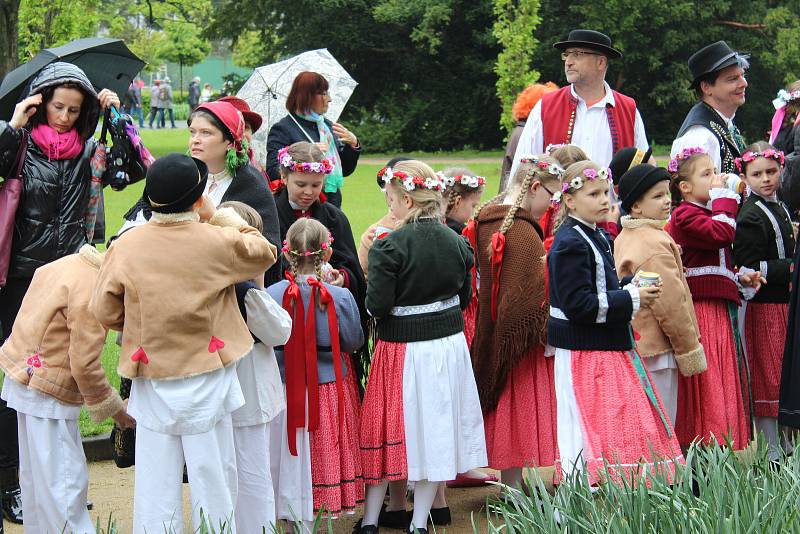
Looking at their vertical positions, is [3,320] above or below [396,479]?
above

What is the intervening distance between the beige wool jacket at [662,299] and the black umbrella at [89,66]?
9.41ft

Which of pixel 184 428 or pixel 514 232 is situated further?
pixel 514 232

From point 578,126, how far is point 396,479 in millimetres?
2701

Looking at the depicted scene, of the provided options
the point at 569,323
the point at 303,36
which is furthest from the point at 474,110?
the point at 569,323

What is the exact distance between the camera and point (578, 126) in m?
6.77

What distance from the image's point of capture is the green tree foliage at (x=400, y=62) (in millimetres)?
30453

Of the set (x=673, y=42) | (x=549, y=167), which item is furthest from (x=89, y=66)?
(x=673, y=42)

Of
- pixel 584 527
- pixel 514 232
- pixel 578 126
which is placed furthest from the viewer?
pixel 578 126

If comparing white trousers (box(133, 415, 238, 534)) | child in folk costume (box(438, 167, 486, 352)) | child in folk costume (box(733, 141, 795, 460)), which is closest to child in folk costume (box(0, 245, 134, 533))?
white trousers (box(133, 415, 238, 534))

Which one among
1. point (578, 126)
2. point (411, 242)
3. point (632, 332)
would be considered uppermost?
point (578, 126)

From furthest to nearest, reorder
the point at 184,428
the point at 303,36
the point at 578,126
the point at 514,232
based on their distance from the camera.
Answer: the point at 303,36 < the point at 578,126 < the point at 514,232 < the point at 184,428

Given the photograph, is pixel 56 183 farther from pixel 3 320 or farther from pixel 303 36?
pixel 303 36

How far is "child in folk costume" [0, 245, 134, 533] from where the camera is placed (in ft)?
15.2

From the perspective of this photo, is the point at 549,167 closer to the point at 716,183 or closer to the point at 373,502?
the point at 716,183
